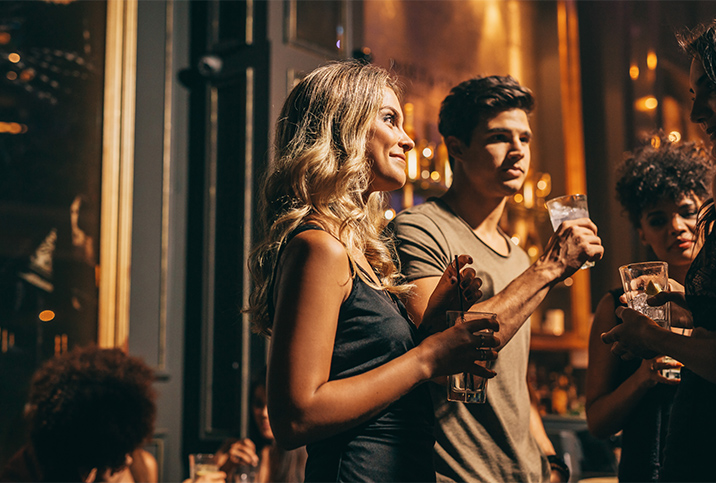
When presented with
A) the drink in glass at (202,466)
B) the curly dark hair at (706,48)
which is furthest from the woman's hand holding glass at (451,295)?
the drink in glass at (202,466)

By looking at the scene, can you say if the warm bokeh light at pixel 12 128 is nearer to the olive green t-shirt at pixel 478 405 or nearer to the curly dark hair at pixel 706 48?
the olive green t-shirt at pixel 478 405

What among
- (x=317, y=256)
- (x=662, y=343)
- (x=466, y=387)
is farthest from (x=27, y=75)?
(x=662, y=343)

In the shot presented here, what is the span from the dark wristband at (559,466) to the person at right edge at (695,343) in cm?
68

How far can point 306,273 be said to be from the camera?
1173mm

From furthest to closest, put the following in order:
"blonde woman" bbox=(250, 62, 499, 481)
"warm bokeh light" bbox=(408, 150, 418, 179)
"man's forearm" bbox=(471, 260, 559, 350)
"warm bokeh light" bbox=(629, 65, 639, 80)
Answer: "warm bokeh light" bbox=(629, 65, 639, 80)
"warm bokeh light" bbox=(408, 150, 418, 179)
"man's forearm" bbox=(471, 260, 559, 350)
"blonde woman" bbox=(250, 62, 499, 481)

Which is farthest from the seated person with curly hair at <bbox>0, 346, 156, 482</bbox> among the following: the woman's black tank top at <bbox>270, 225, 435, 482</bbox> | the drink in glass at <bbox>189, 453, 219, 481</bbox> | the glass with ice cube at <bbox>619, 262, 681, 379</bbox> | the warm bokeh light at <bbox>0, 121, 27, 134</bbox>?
the warm bokeh light at <bbox>0, 121, 27, 134</bbox>

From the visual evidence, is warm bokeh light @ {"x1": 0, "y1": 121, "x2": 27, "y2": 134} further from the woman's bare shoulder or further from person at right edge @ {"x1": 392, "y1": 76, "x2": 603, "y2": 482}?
the woman's bare shoulder

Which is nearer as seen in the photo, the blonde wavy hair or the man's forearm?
the blonde wavy hair

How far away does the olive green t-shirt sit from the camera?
161cm

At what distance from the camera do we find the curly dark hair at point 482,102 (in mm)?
1979

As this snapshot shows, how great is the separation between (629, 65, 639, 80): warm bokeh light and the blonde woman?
13.1 ft

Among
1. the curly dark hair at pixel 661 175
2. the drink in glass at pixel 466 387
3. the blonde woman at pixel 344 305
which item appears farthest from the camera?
the curly dark hair at pixel 661 175

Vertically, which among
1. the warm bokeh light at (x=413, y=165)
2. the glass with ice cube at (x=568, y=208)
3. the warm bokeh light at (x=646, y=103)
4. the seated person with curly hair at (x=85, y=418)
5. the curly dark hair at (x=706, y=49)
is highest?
the warm bokeh light at (x=646, y=103)

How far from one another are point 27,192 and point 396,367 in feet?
8.05
